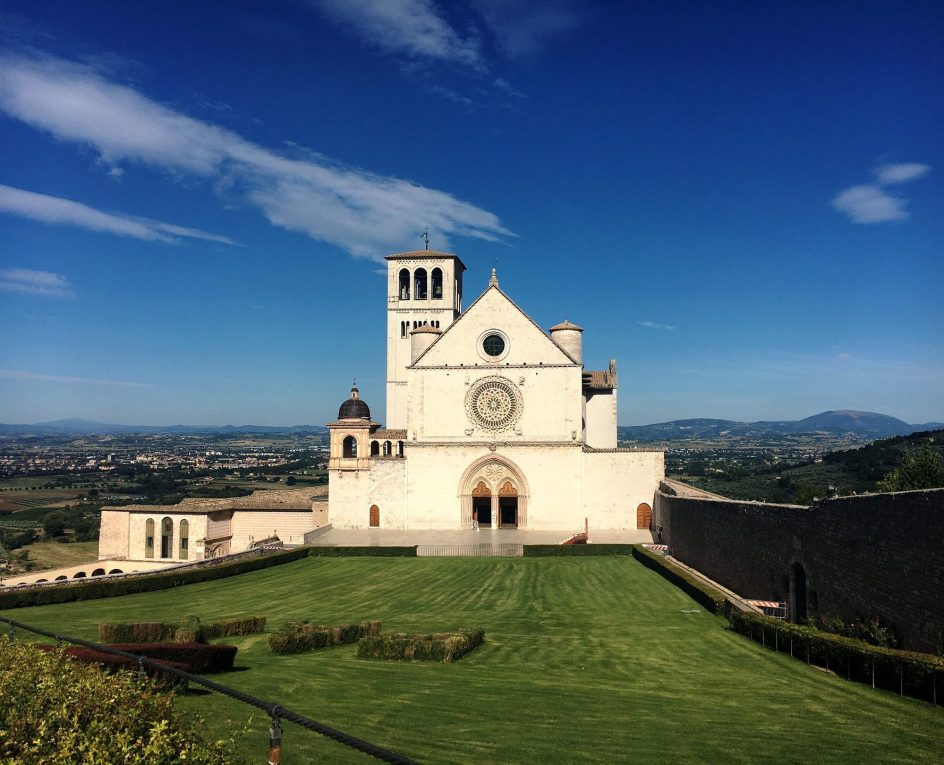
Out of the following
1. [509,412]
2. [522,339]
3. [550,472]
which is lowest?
[550,472]

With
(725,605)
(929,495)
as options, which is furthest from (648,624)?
(929,495)

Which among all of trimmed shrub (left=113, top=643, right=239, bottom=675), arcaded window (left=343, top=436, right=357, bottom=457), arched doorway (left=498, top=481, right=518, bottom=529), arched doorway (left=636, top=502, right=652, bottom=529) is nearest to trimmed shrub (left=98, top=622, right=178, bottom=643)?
trimmed shrub (left=113, top=643, right=239, bottom=675)

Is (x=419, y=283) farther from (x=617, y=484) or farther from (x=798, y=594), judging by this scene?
(x=798, y=594)

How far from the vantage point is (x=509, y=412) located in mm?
47906

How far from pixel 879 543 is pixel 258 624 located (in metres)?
14.7

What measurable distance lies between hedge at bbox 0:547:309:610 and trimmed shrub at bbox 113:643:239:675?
15.3 m

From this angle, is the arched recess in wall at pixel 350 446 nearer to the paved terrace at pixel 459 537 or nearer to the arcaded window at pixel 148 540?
the paved terrace at pixel 459 537

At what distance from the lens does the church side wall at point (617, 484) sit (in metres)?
46.3

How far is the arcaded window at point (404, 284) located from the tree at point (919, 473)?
117ft

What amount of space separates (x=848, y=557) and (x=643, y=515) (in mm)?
29971

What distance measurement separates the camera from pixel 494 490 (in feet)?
157

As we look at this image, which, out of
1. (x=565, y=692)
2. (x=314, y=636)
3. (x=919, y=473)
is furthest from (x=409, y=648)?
(x=919, y=473)

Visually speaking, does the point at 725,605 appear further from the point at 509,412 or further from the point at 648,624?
the point at 509,412

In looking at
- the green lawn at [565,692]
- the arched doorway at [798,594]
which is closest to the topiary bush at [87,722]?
the green lawn at [565,692]
